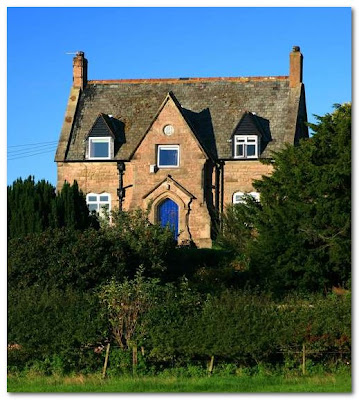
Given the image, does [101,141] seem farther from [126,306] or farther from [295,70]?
[126,306]

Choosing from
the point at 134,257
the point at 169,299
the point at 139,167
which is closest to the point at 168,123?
the point at 139,167

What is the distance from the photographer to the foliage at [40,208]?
34.4 meters

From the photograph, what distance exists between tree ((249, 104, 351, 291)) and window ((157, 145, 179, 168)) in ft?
42.7

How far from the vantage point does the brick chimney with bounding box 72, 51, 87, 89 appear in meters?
53.4

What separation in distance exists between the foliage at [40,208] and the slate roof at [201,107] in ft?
45.1

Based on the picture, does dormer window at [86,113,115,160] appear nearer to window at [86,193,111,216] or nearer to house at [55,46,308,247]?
house at [55,46,308,247]

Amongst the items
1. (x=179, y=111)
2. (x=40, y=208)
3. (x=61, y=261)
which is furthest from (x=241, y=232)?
(x=61, y=261)

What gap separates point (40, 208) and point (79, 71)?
64.3 ft

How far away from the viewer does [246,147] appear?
49.9 m

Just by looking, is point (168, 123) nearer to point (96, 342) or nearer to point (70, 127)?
point (70, 127)

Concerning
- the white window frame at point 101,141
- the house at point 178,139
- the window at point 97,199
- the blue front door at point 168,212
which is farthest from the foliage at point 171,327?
the white window frame at point 101,141

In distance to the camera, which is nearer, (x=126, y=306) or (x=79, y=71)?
(x=126, y=306)

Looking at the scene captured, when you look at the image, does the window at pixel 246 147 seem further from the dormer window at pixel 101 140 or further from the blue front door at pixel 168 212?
the dormer window at pixel 101 140
